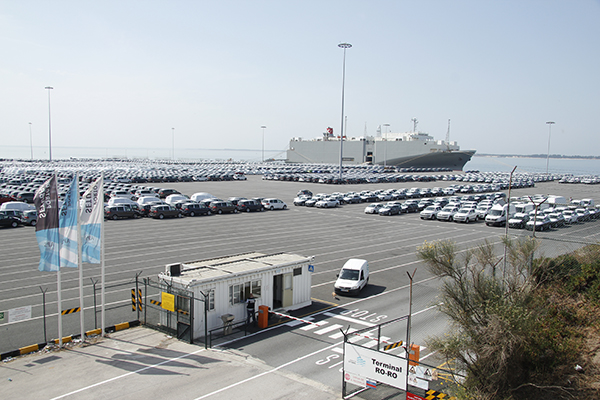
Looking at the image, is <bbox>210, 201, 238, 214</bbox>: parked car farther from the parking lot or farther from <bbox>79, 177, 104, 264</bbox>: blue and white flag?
<bbox>79, 177, 104, 264</bbox>: blue and white flag

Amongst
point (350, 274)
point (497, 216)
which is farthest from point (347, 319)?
point (497, 216)

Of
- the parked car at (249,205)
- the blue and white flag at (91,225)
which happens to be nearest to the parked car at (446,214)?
the parked car at (249,205)

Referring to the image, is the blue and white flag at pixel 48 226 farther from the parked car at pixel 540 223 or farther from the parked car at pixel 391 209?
the parked car at pixel 391 209

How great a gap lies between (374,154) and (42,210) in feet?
464

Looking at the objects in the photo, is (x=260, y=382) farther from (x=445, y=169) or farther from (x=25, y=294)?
(x=445, y=169)

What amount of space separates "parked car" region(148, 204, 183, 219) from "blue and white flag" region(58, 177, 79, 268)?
27446 millimetres

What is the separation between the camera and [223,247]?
2853 cm

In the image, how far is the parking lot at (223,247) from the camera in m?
17.5

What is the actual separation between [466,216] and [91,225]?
119 feet

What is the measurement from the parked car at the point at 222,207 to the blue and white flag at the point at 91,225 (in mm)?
30499

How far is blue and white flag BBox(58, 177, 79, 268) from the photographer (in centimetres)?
1409

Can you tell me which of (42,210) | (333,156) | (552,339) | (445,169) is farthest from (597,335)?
(333,156)

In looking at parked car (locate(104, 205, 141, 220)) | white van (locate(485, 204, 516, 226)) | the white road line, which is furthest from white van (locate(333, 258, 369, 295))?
parked car (locate(104, 205, 141, 220))

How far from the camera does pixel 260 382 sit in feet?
37.5
